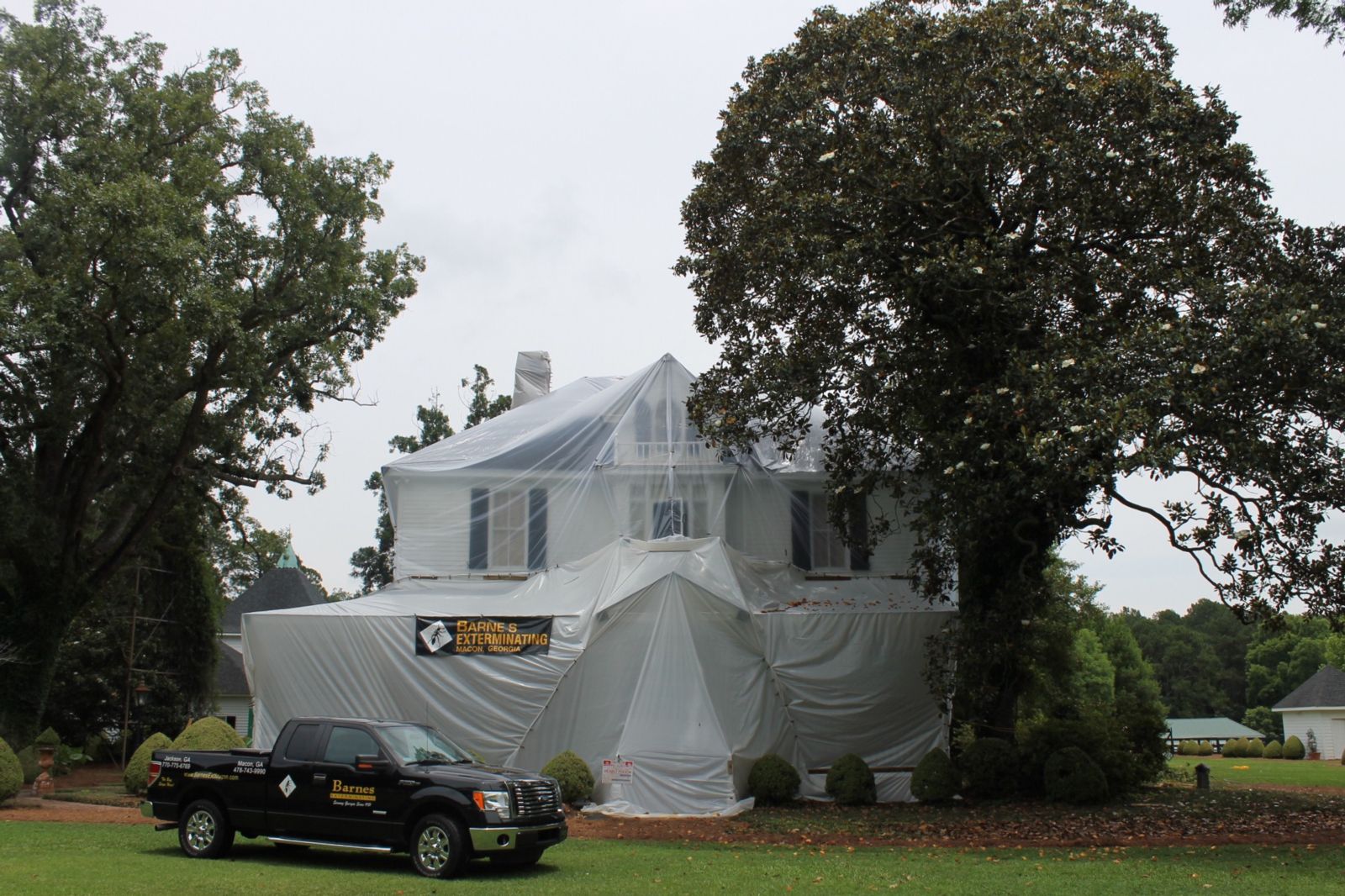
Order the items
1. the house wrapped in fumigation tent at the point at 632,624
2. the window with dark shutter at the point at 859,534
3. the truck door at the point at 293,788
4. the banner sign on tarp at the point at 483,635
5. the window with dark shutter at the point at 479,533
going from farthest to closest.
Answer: the window with dark shutter at the point at 479,533, the window with dark shutter at the point at 859,534, the banner sign on tarp at the point at 483,635, the house wrapped in fumigation tent at the point at 632,624, the truck door at the point at 293,788

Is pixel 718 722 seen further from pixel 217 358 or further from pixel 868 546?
pixel 217 358

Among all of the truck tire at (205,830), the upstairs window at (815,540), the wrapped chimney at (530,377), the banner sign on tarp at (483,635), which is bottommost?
the truck tire at (205,830)

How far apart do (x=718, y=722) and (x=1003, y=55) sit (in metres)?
11.2

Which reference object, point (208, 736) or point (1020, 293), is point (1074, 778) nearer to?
point (1020, 293)

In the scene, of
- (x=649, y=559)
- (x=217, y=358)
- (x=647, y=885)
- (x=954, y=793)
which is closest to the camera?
(x=647, y=885)

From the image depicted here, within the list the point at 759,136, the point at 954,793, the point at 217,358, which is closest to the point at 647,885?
the point at 954,793

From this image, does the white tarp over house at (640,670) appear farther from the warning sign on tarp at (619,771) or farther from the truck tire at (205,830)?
the truck tire at (205,830)

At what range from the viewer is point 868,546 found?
19.2 m

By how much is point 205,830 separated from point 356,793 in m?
2.03

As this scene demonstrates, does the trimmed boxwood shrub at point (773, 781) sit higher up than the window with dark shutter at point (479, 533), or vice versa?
the window with dark shutter at point (479, 533)

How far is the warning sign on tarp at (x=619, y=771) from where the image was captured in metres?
17.4

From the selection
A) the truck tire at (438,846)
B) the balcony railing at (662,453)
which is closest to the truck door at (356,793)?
the truck tire at (438,846)

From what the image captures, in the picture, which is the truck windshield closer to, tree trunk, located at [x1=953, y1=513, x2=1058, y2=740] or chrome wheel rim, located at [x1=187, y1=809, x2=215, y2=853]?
chrome wheel rim, located at [x1=187, y1=809, x2=215, y2=853]

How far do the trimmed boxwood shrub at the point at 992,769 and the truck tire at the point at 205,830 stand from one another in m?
11.4
